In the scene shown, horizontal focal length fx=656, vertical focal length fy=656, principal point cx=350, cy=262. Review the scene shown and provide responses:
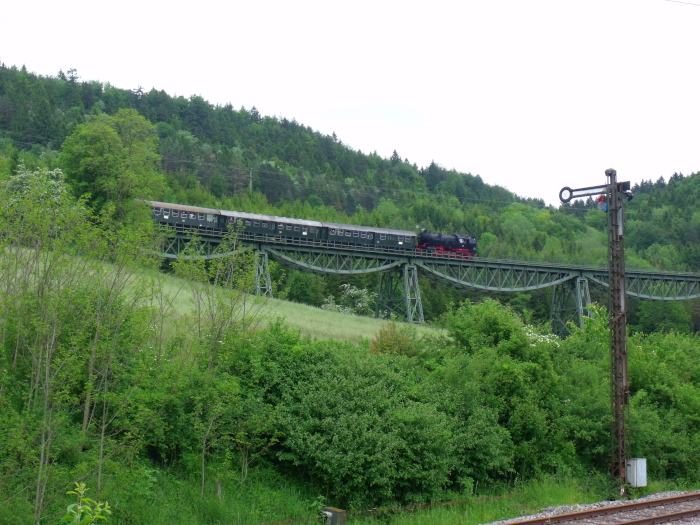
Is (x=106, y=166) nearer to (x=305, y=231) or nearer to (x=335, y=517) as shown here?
(x=305, y=231)

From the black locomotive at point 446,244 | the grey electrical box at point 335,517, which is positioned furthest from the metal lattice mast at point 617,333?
the black locomotive at point 446,244

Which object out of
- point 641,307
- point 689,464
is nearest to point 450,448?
point 689,464

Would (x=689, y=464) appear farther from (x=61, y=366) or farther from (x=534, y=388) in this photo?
(x=61, y=366)

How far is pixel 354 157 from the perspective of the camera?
479ft

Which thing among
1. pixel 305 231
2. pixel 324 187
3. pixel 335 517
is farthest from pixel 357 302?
pixel 324 187

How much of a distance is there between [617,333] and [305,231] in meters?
34.8

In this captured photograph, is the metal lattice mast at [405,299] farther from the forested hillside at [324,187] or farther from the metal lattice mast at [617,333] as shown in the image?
the metal lattice mast at [617,333]

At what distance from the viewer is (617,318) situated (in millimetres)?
17062

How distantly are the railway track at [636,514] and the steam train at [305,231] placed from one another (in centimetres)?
3155

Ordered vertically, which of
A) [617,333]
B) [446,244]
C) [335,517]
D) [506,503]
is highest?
[446,244]

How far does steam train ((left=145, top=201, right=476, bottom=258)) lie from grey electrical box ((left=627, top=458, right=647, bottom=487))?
30134mm

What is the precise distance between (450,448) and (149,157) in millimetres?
33575

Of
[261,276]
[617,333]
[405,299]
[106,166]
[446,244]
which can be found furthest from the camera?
[446,244]

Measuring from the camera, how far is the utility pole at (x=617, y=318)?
16.8 metres
